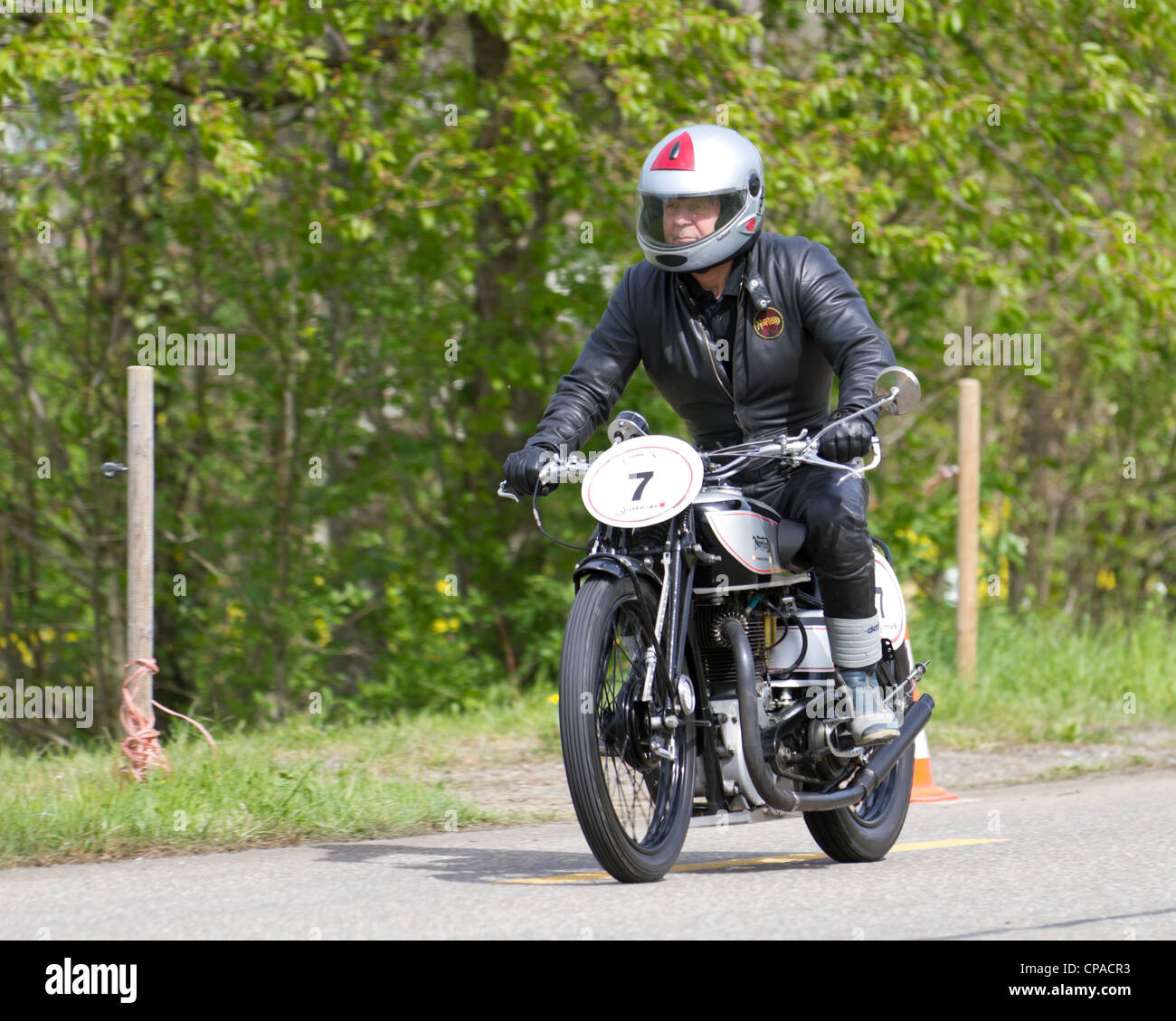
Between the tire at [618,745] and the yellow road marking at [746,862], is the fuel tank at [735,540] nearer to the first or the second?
the tire at [618,745]

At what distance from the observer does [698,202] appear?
5254 mm

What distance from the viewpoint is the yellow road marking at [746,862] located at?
16.9 feet

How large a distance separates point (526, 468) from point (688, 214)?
37.9 inches

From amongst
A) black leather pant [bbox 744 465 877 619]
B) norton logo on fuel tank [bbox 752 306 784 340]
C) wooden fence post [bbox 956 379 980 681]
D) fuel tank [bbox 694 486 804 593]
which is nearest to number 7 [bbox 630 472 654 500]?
fuel tank [bbox 694 486 804 593]

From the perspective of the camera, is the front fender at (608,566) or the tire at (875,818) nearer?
the front fender at (608,566)

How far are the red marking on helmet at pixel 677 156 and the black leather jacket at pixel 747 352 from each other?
361 millimetres

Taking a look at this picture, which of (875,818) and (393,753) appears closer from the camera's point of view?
(875,818)
